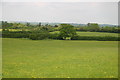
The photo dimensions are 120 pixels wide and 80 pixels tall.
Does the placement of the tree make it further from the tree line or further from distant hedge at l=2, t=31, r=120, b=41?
distant hedge at l=2, t=31, r=120, b=41

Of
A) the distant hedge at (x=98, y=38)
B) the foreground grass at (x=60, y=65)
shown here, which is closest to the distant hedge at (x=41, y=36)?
the distant hedge at (x=98, y=38)

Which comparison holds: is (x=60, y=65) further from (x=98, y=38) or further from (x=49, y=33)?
(x=98, y=38)

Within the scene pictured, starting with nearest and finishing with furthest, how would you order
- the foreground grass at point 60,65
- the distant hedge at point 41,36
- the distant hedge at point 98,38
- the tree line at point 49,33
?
the foreground grass at point 60,65
the distant hedge at point 41,36
the tree line at point 49,33
the distant hedge at point 98,38

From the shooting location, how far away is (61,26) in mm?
61125

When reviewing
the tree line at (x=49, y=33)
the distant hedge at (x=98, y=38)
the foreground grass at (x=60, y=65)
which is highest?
the tree line at (x=49, y=33)

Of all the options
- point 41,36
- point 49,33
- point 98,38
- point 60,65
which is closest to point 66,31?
point 49,33

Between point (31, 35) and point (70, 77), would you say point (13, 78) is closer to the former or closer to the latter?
point (70, 77)

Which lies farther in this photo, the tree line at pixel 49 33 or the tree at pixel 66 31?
the tree at pixel 66 31

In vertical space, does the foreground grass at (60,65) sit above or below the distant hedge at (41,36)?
below

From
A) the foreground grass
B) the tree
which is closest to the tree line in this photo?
the tree

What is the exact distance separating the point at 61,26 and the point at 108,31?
1339 cm

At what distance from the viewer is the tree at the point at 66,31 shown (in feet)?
190

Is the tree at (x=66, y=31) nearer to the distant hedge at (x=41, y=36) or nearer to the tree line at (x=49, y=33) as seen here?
the tree line at (x=49, y=33)

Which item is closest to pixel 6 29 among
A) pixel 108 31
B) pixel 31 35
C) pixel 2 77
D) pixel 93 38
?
pixel 31 35
